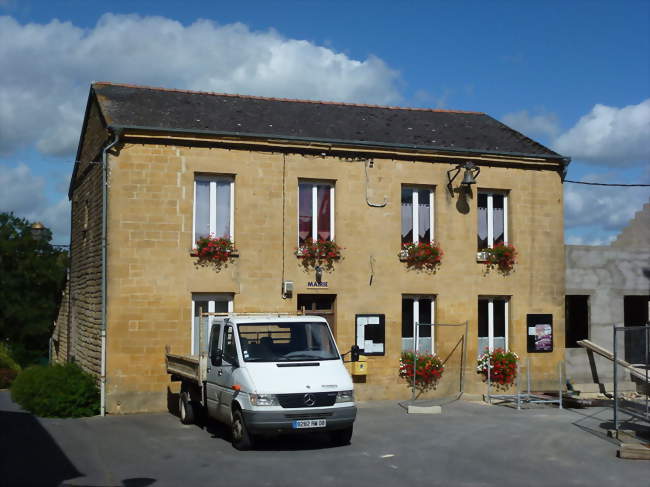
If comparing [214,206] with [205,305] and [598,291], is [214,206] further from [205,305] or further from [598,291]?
[598,291]

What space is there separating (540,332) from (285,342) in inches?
363

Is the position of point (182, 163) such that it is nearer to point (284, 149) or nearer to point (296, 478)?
point (284, 149)

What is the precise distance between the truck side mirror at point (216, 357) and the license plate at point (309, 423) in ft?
6.24

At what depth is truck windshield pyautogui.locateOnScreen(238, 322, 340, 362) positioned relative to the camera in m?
12.4

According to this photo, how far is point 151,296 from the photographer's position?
54.5ft

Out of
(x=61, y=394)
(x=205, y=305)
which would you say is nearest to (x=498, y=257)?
(x=205, y=305)

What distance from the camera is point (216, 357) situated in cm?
1303

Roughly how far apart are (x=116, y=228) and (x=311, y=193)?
4563 millimetres

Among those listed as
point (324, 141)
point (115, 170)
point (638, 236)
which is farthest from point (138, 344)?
point (638, 236)

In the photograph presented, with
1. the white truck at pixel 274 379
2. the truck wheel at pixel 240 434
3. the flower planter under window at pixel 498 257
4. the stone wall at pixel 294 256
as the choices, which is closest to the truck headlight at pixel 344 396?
the white truck at pixel 274 379

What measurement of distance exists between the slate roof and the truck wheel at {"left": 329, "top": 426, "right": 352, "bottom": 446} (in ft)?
24.9

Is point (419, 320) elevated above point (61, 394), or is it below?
above

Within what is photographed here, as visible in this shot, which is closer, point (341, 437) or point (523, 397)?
point (341, 437)

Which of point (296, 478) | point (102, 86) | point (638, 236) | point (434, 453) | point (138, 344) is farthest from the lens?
point (638, 236)
